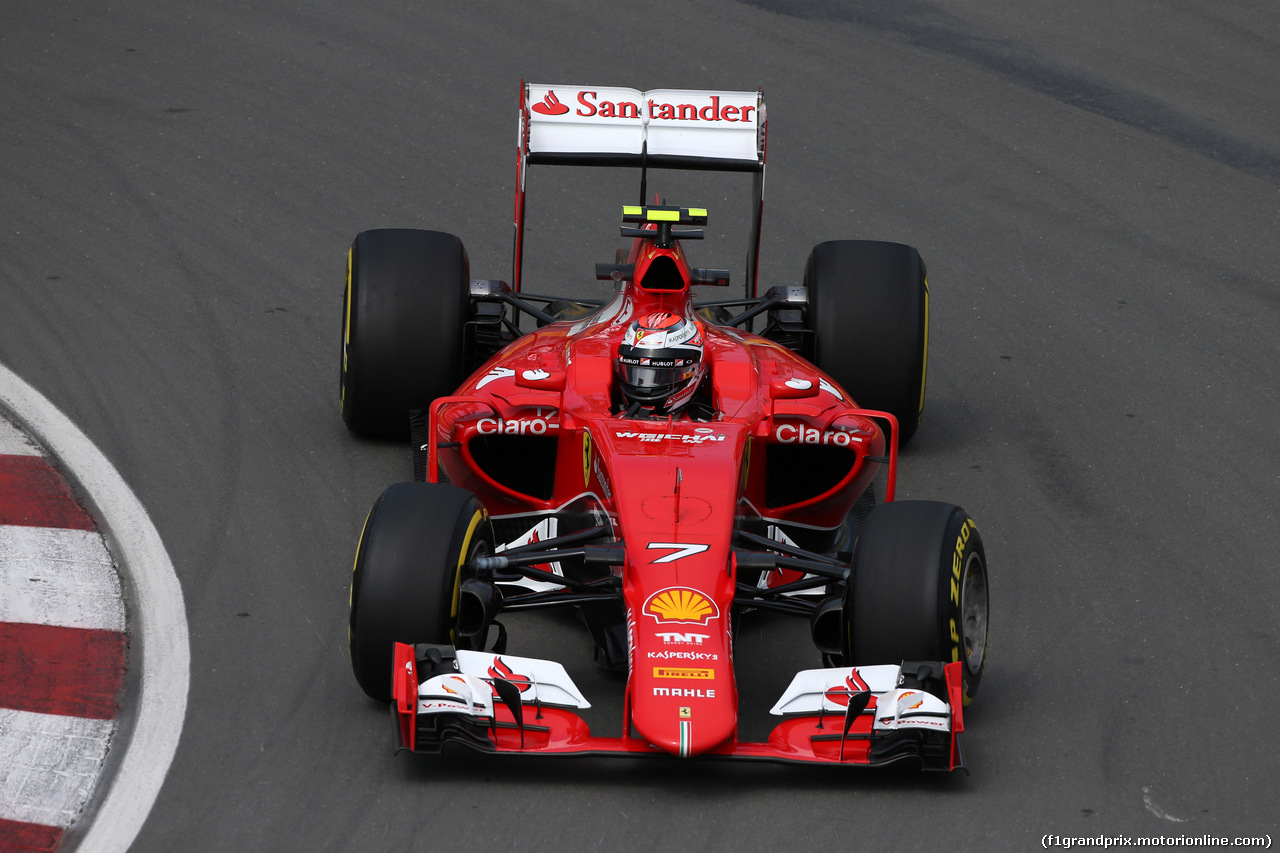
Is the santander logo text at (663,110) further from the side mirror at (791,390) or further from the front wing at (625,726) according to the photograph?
the front wing at (625,726)

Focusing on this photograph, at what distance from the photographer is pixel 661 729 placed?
6578mm

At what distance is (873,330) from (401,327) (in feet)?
7.86

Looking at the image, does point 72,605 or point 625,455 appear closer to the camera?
point 625,455

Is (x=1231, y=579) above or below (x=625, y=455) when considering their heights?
below

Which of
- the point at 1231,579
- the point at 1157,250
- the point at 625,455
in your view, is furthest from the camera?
the point at 1157,250

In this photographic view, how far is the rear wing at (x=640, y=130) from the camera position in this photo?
10047mm

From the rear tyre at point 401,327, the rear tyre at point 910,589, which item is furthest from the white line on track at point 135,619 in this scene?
the rear tyre at point 910,589

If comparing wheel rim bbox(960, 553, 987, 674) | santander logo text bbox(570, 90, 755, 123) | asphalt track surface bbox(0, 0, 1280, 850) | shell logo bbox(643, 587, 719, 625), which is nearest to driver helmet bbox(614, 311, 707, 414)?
asphalt track surface bbox(0, 0, 1280, 850)

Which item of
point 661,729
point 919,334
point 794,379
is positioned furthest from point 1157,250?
point 661,729

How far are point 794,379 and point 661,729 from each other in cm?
241

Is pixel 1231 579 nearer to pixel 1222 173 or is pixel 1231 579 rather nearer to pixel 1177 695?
pixel 1177 695

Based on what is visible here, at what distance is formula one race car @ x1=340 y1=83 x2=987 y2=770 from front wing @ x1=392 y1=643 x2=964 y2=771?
0.03 feet

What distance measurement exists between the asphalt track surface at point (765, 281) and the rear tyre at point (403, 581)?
1.36ft

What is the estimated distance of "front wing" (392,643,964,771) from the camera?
263 inches
